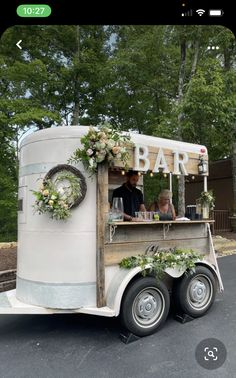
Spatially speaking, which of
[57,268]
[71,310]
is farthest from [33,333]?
[57,268]

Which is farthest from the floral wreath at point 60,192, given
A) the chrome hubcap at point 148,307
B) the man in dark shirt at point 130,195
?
the chrome hubcap at point 148,307

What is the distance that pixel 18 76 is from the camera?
1052 cm

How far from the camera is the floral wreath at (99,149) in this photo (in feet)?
11.5

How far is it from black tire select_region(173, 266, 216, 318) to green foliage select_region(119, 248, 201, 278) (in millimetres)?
165

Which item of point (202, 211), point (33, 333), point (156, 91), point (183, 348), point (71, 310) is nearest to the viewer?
point (183, 348)

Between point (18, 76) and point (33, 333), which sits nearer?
point (33, 333)

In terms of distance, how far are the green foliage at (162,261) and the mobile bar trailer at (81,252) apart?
6cm

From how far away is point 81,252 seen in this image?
357cm

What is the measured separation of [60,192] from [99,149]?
0.65m

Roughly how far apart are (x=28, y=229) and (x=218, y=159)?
615 inches
